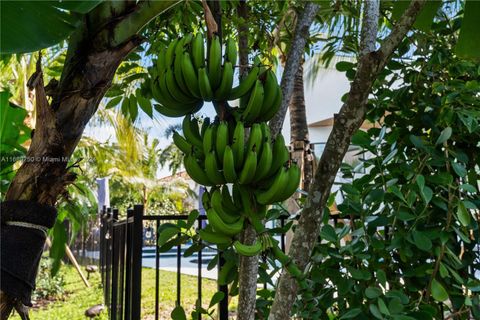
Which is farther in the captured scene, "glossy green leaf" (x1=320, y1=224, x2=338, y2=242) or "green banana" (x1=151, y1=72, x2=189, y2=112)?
"glossy green leaf" (x1=320, y1=224, x2=338, y2=242)

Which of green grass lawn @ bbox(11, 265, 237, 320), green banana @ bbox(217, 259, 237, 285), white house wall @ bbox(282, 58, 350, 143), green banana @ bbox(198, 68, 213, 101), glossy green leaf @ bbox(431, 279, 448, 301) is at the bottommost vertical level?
green grass lawn @ bbox(11, 265, 237, 320)

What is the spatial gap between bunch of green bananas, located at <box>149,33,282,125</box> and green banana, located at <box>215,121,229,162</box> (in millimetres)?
69

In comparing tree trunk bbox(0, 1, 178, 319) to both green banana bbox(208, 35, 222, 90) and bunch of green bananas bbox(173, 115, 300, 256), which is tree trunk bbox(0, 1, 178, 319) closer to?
green banana bbox(208, 35, 222, 90)

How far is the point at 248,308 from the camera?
1.14m

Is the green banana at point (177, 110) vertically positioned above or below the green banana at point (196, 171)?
above

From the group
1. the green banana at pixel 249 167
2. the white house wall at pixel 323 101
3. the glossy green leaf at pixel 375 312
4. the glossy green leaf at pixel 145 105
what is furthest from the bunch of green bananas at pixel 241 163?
the white house wall at pixel 323 101

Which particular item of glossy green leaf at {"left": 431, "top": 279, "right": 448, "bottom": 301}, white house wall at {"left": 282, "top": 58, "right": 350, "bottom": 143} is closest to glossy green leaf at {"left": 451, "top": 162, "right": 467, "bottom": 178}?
glossy green leaf at {"left": 431, "top": 279, "right": 448, "bottom": 301}

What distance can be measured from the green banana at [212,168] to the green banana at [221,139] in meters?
0.02

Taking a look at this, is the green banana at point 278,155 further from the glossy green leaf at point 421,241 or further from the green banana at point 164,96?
the glossy green leaf at point 421,241

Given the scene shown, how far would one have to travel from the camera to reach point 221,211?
0.83 meters

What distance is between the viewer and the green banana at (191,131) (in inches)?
36.4

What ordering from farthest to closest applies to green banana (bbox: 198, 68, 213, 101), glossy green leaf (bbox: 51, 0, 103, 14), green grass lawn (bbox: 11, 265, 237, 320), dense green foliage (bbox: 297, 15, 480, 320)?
green grass lawn (bbox: 11, 265, 237, 320), dense green foliage (bbox: 297, 15, 480, 320), green banana (bbox: 198, 68, 213, 101), glossy green leaf (bbox: 51, 0, 103, 14)

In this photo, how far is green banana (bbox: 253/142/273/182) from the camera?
0.84 m

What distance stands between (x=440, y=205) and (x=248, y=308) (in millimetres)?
754
